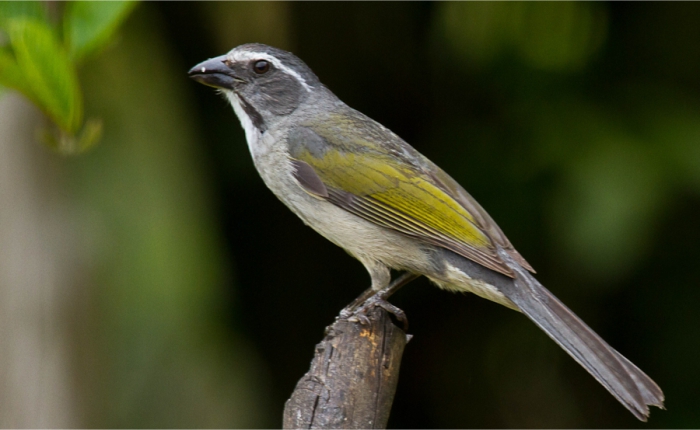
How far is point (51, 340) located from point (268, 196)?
6.08 ft

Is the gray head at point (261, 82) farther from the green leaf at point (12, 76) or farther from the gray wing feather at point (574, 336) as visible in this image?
the green leaf at point (12, 76)

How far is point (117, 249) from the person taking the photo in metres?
4.95

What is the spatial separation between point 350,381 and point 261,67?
199 cm

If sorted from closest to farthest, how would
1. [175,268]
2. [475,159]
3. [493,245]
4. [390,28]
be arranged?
[493,245], [175,268], [475,159], [390,28]

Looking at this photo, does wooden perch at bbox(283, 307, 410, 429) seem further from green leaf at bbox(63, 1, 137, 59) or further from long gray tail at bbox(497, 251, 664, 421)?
green leaf at bbox(63, 1, 137, 59)

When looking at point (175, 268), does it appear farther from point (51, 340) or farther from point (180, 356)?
point (51, 340)

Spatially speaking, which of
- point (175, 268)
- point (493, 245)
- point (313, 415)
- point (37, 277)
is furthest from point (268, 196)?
point (313, 415)

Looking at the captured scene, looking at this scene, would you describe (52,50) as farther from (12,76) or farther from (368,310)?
(368,310)

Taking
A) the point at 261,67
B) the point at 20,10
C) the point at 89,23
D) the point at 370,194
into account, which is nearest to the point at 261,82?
the point at 261,67

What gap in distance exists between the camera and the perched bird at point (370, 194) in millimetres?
3592

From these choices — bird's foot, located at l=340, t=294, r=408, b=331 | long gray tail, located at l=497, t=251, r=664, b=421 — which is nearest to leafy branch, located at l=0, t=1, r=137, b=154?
bird's foot, located at l=340, t=294, r=408, b=331

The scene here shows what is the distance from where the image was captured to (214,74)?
4.18 meters

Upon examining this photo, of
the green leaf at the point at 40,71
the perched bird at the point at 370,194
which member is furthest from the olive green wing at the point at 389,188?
the green leaf at the point at 40,71

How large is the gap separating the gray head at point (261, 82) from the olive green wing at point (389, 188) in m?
0.23
